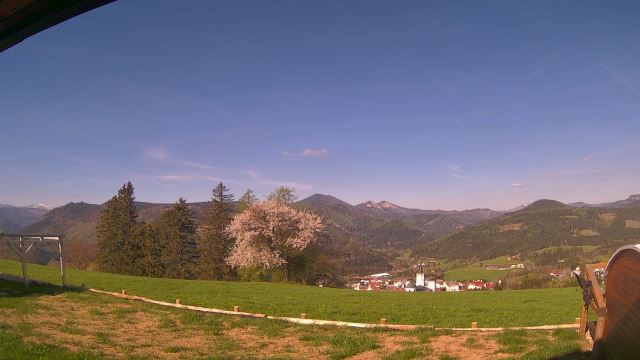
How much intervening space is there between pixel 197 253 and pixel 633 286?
185ft

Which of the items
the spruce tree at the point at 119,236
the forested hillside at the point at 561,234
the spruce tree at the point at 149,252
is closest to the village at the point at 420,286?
the spruce tree at the point at 149,252

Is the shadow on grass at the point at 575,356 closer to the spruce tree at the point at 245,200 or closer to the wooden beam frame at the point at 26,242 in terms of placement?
the wooden beam frame at the point at 26,242

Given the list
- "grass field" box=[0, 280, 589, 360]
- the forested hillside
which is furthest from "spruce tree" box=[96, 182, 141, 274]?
the forested hillside

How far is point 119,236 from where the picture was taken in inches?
2244

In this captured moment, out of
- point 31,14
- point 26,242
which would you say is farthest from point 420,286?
point 31,14

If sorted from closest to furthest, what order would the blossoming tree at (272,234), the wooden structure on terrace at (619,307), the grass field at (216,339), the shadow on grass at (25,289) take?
the wooden structure on terrace at (619,307), the grass field at (216,339), the shadow on grass at (25,289), the blossoming tree at (272,234)

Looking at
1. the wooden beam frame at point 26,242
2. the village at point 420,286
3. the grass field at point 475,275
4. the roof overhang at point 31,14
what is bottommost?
the grass field at point 475,275

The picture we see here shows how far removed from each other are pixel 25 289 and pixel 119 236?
4142 cm

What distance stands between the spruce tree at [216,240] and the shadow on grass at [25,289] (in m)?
32.0

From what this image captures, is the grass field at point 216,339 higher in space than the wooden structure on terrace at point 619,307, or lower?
lower

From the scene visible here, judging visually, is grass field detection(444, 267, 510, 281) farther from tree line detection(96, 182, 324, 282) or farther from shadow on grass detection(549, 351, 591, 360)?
shadow on grass detection(549, 351, 591, 360)

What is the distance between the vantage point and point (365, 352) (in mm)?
10336

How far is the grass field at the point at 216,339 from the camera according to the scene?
31.1ft

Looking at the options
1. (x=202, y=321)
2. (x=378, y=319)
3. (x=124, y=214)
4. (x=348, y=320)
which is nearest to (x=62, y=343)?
(x=202, y=321)
